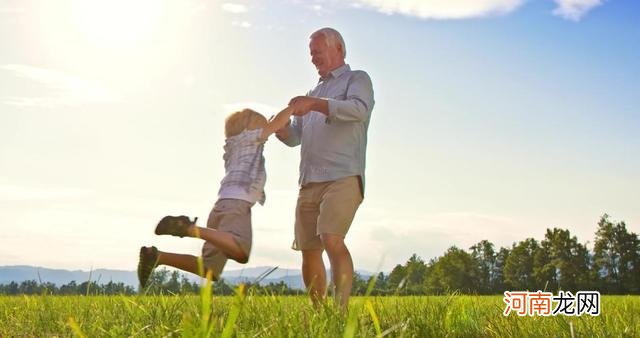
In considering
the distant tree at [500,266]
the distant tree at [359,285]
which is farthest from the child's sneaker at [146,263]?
the distant tree at [500,266]

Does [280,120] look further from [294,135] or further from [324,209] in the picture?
[294,135]

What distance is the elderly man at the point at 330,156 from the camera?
5.88 m

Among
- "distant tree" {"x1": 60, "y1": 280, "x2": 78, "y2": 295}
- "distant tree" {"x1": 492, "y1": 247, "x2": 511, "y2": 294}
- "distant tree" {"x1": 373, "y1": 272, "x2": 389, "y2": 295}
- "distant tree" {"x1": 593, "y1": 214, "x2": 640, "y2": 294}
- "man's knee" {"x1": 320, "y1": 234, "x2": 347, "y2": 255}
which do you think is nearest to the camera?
"distant tree" {"x1": 373, "y1": 272, "x2": 389, "y2": 295}

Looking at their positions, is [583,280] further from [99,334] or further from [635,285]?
[99,334]

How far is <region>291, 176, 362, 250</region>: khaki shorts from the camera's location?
Answer: 234 inches

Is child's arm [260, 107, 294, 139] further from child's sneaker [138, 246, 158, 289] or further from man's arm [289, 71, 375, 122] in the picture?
child's sneaker [138, 246, 158, 289]

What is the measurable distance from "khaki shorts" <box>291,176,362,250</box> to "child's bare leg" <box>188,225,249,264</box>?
0.53m

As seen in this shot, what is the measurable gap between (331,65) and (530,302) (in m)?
2.77

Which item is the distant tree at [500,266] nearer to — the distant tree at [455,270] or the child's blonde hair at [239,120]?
the distant tree at [455,270]

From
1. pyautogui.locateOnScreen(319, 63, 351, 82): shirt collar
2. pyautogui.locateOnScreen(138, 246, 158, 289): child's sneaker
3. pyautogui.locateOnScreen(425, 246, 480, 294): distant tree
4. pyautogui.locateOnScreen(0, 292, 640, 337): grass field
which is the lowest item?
pyautogui.locateOnScreen(0, 292, 640, 337): grass field

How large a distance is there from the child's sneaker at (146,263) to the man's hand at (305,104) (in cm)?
172

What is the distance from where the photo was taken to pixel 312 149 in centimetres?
631

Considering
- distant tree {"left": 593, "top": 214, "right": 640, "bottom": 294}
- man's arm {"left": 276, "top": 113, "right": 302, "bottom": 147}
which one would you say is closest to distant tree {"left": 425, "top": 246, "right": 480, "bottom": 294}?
distant tree {"left": 593, "top": 214, "right": 640, "bottom": 294}
